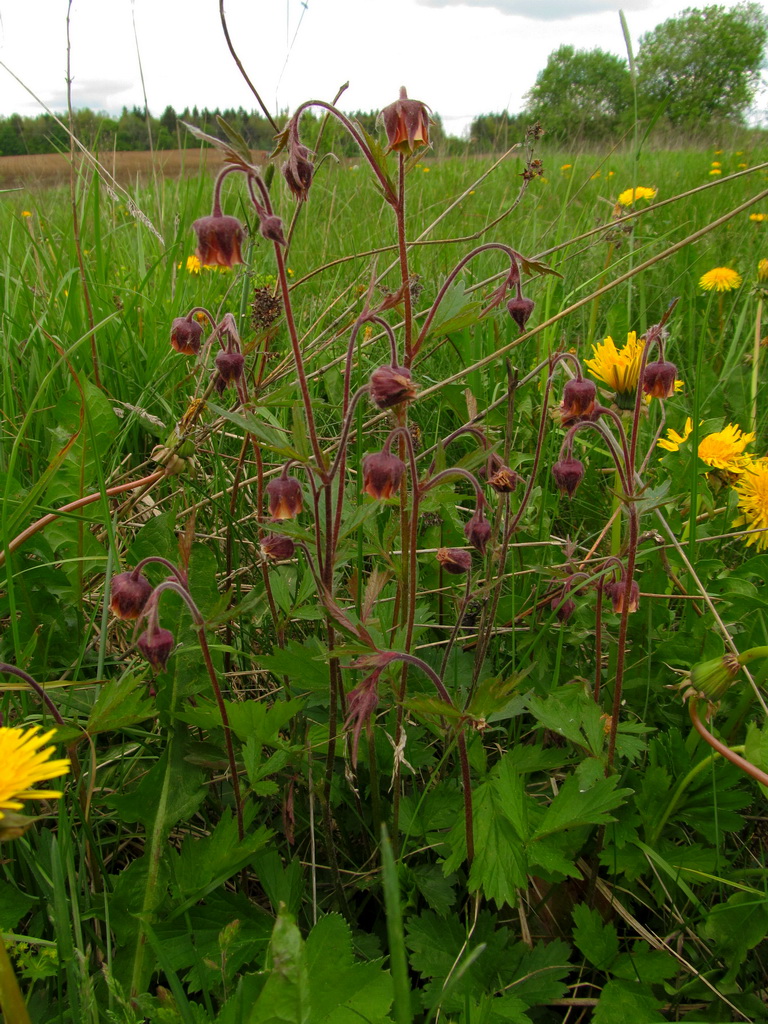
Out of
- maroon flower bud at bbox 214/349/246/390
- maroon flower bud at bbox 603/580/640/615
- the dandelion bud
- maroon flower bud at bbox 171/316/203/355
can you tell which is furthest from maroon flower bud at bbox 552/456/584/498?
maroon flower bud at bbox 171/316/203/355

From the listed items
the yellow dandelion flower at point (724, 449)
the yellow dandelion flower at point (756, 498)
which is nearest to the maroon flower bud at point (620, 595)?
the yellow dandelion flower at point (756, 498)

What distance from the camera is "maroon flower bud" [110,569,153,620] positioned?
4.06ft

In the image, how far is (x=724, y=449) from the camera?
1964 millimetres

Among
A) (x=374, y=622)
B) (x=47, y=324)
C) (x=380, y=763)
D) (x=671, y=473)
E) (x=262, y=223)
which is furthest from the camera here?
(x=47, y=324)

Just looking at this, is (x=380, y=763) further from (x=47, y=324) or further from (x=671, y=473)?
(x=47, y=324)

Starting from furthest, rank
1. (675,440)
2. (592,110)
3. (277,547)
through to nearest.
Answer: (592,110) → (675,440) → (277,547)

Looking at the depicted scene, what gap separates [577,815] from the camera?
1.20 metres

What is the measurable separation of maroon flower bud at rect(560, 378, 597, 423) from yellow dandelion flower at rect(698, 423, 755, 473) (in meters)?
0.63

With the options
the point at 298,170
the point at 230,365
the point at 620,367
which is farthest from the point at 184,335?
the point at 620,367

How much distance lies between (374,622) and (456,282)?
0.67 metres

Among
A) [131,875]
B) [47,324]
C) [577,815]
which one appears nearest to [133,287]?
[47,324]

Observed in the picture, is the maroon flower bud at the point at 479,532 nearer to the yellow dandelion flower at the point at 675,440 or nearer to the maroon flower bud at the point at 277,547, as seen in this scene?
the maroon flower bud at the point at 277,547

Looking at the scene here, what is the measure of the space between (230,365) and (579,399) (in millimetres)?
727

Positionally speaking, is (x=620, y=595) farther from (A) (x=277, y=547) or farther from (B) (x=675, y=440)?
(B) (x=675, y=440)
